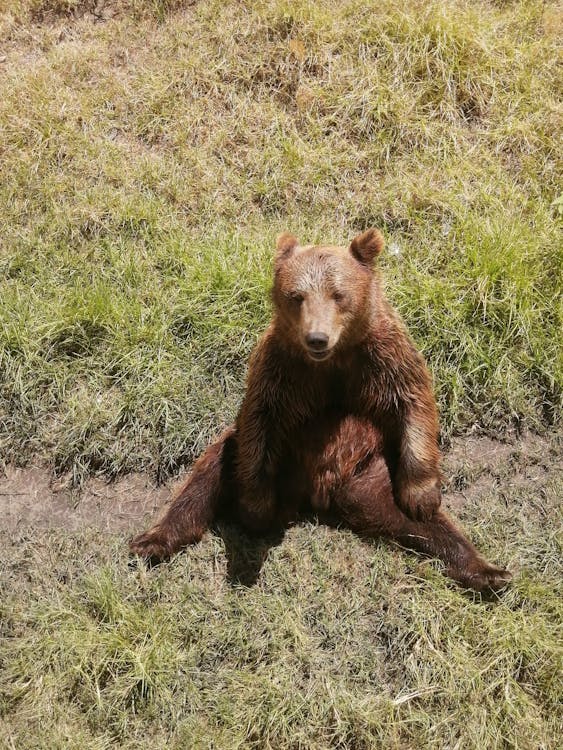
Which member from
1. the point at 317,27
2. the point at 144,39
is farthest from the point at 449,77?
the point at 144,39

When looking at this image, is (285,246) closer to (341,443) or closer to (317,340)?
(317,340)

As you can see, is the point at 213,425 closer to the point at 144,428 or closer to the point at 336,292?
the point at 144,428

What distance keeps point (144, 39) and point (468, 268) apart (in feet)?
11.3

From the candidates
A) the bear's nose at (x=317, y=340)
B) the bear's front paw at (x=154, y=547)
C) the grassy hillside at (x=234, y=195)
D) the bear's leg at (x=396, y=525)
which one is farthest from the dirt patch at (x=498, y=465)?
the bear's front paw at (x=154, y=547)

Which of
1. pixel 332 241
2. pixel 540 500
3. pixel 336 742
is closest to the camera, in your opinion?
pixel 336 742

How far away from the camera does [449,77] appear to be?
6188 mm

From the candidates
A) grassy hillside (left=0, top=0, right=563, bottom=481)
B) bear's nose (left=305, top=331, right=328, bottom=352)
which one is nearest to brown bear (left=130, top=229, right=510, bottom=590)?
bear's nose (left=305, top=331, right=328, bottom=352)

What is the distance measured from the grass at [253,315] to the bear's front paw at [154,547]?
0.09m

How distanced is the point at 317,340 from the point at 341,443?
3.02 feet

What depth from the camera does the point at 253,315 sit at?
550 centimetres

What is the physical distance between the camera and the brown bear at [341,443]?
4.41m

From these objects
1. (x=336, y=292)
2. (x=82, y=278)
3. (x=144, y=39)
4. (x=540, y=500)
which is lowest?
(x=540, y=500)

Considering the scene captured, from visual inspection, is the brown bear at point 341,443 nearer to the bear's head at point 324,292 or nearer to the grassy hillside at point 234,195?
the bear's head at point 324,292

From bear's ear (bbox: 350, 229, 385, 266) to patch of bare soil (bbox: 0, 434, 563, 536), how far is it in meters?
1.39
